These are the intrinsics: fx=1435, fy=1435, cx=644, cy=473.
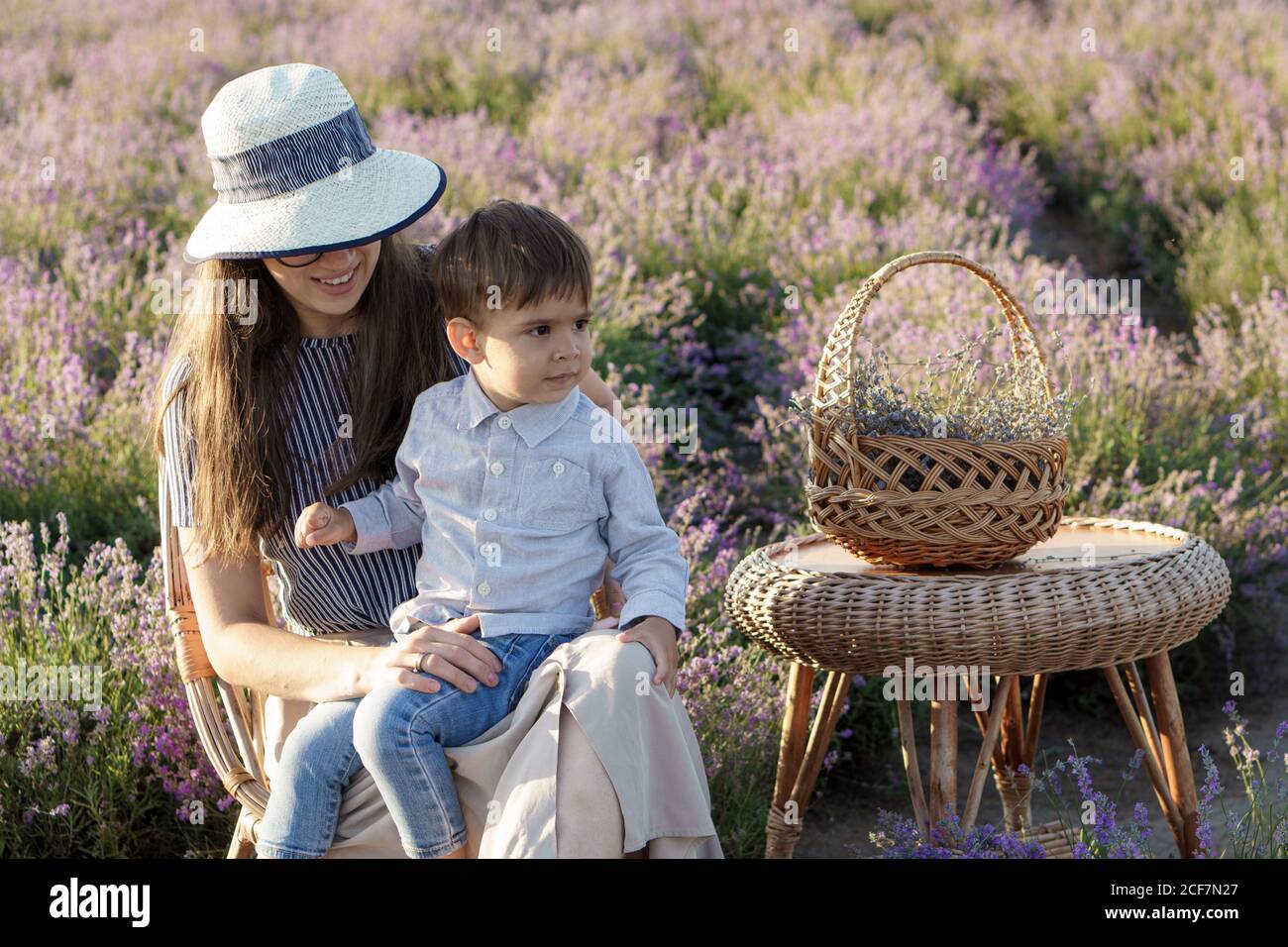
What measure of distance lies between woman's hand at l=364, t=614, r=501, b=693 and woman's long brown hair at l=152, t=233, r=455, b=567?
1.33 ft

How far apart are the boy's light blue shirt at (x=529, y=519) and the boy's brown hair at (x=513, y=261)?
7.5 inches

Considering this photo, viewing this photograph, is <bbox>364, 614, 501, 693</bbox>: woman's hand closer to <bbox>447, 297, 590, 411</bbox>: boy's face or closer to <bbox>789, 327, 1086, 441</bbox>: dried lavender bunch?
<bbox>447, 297, 590, 411</bbox>: boy's face

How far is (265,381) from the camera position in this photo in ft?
8.27

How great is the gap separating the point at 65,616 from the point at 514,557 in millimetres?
1381

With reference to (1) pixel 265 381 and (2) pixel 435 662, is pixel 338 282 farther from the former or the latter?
(2) pixel 435 662

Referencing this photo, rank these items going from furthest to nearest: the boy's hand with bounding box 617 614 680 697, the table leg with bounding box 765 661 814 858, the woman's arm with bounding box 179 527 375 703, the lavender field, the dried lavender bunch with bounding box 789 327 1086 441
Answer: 1. the lavender field
2. the table leg with bounding box 765 661 814 858
3. the dried lavender bunch with bounding box 789 327 1086 441
4. the woman's arm with bounding box 179 527 375 703
5. the boy's hand with bounding box 617 614 680 697

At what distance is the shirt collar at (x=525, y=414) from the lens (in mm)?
2330

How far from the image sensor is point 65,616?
3.16 m

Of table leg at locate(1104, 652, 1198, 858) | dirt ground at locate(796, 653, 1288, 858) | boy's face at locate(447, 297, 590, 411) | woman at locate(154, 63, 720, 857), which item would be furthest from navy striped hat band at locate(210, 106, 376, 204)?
dirt ground at locate(796, 653, 1288, 858)

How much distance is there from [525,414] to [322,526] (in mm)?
378

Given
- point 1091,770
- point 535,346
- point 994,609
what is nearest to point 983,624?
point 994,609

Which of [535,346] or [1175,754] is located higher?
[535,346]

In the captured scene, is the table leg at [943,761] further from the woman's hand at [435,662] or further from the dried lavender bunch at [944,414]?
the woman's hand at [435,662]

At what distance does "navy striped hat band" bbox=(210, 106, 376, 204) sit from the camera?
8.05 feet
